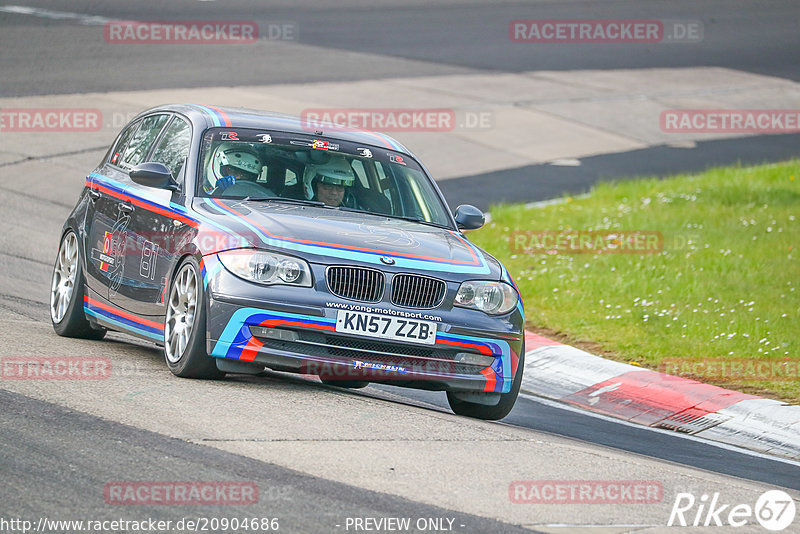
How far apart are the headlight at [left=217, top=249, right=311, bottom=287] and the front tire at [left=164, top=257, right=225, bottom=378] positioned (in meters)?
0.29

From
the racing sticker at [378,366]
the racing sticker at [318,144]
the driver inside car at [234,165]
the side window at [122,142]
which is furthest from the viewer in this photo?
the side window at [122,142]

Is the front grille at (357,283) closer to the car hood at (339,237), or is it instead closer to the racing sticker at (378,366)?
the car hood at (339,237)

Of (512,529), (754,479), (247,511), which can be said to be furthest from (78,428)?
(754,479)

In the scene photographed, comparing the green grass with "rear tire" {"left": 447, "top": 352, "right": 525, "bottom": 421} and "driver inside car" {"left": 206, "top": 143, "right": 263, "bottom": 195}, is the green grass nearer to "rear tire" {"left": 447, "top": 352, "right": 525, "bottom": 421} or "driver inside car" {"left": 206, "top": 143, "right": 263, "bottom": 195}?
"rear tire" {"left": 447, "top": 352, "right": 525, "bottom": 421}

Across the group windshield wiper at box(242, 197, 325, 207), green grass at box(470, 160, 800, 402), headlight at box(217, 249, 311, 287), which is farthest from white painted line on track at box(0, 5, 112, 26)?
headlight at box(217, 249, 311, 287)

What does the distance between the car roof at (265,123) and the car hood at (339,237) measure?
78 cm

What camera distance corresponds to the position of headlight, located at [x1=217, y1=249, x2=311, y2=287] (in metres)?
7.70

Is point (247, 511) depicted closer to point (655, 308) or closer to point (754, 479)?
point (754, 479)

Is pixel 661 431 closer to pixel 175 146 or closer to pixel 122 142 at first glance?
pixel 175 146

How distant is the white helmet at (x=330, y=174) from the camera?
348 inches

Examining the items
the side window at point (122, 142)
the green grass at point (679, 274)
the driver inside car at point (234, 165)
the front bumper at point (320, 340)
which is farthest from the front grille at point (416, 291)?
the green grass at point (679, 274)

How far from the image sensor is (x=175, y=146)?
363 inches

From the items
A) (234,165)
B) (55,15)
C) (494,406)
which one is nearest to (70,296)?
(234,165)

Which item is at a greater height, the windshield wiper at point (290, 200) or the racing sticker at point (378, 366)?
the windshield wiper at point (290, 200)
